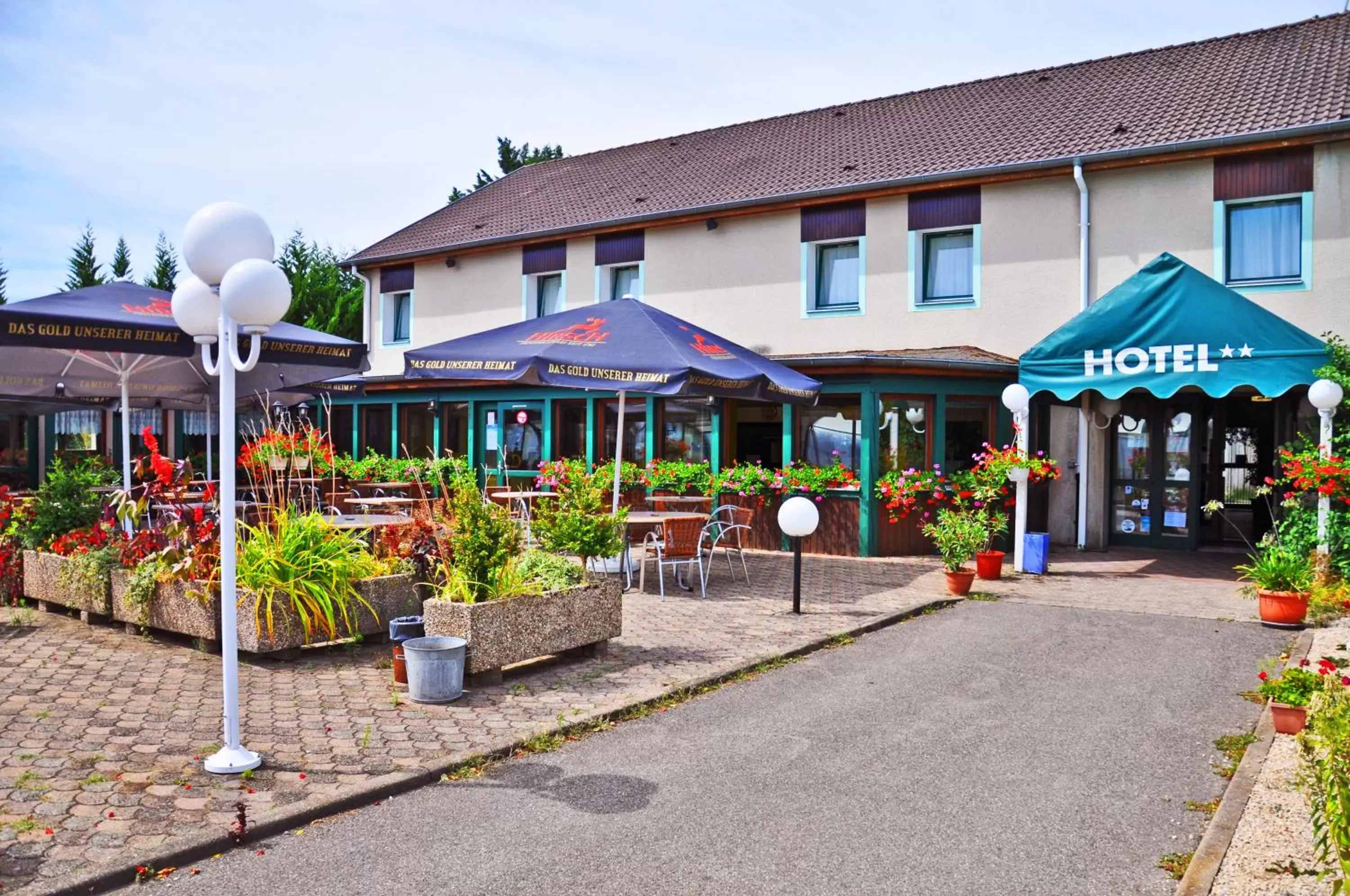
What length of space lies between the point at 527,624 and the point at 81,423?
698 inches

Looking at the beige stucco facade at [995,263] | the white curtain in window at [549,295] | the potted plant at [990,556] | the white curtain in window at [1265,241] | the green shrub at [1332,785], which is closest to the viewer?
the green shrub at [1332,785]

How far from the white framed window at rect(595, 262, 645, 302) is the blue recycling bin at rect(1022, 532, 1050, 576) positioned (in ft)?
29.7

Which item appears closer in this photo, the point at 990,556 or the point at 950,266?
the point at 990,556

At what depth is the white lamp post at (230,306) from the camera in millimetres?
4664

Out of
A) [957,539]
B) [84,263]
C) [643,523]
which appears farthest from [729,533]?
[84,263]

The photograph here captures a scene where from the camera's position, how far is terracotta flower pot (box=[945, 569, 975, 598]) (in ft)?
34.2

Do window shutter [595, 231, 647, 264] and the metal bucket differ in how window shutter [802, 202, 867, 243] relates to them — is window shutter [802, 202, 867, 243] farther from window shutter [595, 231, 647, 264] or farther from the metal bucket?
the metal bucket

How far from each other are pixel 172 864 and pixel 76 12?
5.95 m

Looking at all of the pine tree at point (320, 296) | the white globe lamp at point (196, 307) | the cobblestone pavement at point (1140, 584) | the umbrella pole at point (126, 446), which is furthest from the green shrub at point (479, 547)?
the pine tree at point (320, 296)

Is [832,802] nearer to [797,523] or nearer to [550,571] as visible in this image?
[550,571]

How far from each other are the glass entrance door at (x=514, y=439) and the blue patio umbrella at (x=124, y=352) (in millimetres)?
6709

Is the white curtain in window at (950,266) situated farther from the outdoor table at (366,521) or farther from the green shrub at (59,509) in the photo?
the green shrub at (59,509)

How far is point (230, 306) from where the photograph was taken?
466 centimetres

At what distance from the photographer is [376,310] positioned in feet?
73.7
